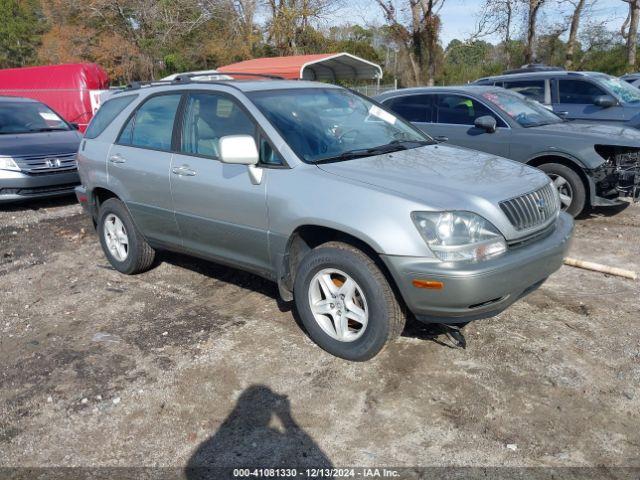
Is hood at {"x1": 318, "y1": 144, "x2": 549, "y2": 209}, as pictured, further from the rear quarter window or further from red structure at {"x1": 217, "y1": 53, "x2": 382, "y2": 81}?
red structure at {"x1": 217, "y1": 53, "x2": 382, "y2": 81}

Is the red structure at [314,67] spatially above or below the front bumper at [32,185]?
above

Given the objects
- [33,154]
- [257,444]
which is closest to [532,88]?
[33,154]

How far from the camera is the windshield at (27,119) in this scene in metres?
9.38

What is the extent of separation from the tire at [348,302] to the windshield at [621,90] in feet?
25.3

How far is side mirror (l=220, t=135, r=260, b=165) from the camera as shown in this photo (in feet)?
12.6

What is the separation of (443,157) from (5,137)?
7521mm

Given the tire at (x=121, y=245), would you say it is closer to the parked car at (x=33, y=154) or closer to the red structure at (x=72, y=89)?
the parked car at (x=33, y=154)

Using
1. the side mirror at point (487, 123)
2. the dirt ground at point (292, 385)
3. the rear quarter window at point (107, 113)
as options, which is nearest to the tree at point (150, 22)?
the side mirror at point (487, 123)

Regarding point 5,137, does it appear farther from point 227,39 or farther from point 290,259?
point 227,39

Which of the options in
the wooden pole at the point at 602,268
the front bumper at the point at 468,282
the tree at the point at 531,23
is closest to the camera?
the front bumper at the point at 468,282

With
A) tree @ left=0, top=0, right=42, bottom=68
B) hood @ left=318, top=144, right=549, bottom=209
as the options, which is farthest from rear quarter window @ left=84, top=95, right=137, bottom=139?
tree @ left=0, top=0, right=42, bottom=68

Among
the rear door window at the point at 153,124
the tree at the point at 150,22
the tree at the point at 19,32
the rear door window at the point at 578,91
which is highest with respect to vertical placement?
the tree at the point at 19,32

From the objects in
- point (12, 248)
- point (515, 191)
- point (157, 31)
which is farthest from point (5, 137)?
point (157, 31)

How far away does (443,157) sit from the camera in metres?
4.24
